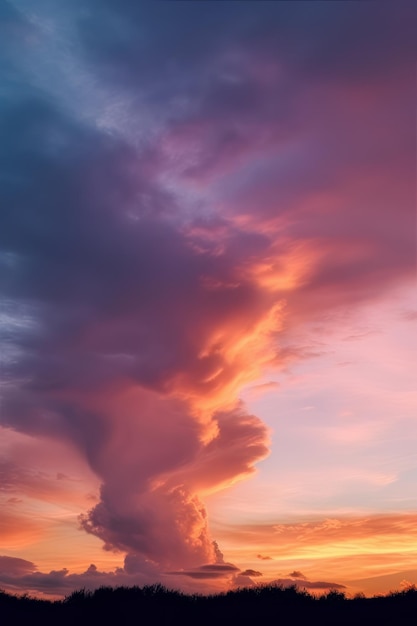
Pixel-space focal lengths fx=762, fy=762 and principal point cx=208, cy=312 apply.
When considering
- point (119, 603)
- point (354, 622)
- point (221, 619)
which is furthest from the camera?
point (119, 603)

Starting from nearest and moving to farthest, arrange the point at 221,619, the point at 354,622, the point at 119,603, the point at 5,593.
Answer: the point at 354,622, the point at 221,619, the point at 119,603, the point at 5,593

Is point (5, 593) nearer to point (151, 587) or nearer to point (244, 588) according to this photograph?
point (151, 587)

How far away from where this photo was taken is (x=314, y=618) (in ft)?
90.0

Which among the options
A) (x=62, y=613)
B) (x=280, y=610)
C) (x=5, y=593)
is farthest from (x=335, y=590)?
(x=5, y=593)

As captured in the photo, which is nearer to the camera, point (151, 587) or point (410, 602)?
point (410, 602)

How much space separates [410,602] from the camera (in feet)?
91.8

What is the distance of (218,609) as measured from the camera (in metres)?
29.4

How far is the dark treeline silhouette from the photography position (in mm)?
27344

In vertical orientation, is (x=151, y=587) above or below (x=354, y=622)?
above

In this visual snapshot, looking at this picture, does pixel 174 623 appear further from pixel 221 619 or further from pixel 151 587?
pixel 151 587

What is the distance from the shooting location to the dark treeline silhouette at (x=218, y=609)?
89.7 ft

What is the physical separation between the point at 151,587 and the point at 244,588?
3.94 metres

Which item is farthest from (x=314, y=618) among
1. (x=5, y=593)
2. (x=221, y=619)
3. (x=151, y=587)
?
(x=5, y=593)

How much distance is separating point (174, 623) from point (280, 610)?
401cm
